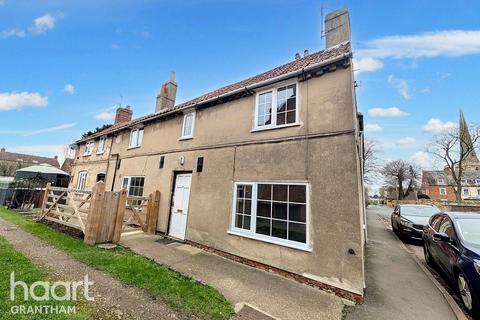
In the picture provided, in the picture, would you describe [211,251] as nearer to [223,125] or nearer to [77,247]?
[77,247]

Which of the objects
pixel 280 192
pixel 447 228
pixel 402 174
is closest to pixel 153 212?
pixel 280 192

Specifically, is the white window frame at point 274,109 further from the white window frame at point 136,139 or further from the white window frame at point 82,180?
the white window frame at point 82,180

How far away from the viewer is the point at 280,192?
595cm

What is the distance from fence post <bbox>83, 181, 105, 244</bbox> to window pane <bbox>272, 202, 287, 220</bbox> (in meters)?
6.09

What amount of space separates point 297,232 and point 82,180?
1699 centimetres

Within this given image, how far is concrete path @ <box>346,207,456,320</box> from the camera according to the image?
12.8 feet

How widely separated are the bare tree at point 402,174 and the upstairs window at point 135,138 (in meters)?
56.0

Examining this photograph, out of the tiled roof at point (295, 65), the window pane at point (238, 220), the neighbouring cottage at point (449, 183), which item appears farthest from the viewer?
the neighbouring cottage at point (449, 183)

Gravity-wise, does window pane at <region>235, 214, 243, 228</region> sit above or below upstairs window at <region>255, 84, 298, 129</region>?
below

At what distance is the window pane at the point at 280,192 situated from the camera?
231 inches

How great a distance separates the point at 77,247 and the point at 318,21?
38.9 feet

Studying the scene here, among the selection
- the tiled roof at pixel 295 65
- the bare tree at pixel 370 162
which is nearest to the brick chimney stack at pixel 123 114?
the tiled roof at pixel 295 65

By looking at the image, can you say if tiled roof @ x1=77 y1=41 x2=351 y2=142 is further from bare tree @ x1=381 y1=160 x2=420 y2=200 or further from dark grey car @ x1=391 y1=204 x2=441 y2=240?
bare tree @ x1=381 y1=160 x2=420 y2=200

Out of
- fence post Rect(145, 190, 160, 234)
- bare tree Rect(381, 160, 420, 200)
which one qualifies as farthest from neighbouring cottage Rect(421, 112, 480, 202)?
fence post Rect(145, 190, 160, 234)
